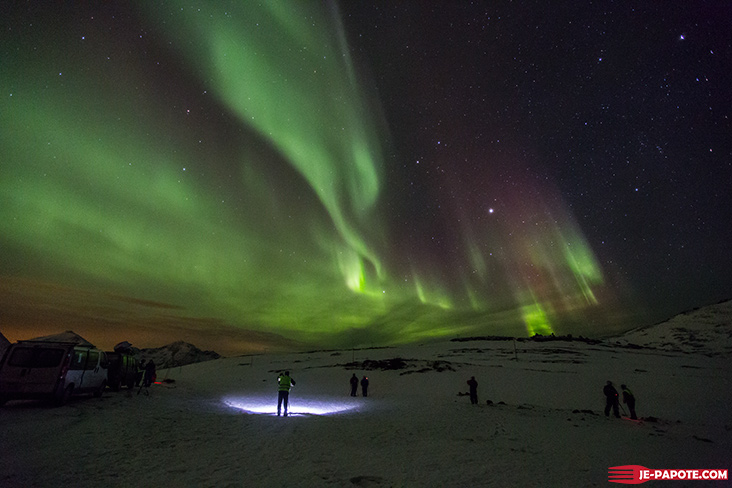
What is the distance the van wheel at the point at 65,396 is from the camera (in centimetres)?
1262

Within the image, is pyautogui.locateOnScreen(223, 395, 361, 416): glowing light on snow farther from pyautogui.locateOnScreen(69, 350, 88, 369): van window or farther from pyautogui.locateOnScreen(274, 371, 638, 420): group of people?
pyautogui.locateOnScreen(69, 350, 88, 369): van window

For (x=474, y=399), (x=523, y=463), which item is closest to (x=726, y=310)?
(x=474, y=399)

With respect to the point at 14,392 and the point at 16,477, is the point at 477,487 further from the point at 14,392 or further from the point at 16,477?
the point at 14,392

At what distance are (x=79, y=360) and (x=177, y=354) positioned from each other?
612 ft

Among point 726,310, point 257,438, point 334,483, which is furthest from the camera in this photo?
point 726,310

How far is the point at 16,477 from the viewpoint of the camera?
616 centimetres

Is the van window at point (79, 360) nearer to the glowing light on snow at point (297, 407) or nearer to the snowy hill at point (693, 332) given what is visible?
the glowing light on snow at point (297, 407)

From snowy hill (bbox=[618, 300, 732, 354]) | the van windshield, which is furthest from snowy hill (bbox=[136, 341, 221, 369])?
snowy hill (bbox=[618, 300, 732, 354])

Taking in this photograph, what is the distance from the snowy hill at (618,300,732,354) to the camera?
356 feet

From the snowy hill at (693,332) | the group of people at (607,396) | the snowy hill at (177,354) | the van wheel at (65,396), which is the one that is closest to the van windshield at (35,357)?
the van wheel at (65,396)

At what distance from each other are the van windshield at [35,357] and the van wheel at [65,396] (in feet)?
3.79

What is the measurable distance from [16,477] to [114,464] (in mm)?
1511

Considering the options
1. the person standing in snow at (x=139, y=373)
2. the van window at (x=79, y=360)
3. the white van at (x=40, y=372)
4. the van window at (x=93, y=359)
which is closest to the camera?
the white van at (x=40, y=372)

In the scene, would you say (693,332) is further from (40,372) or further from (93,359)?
(40,372)
